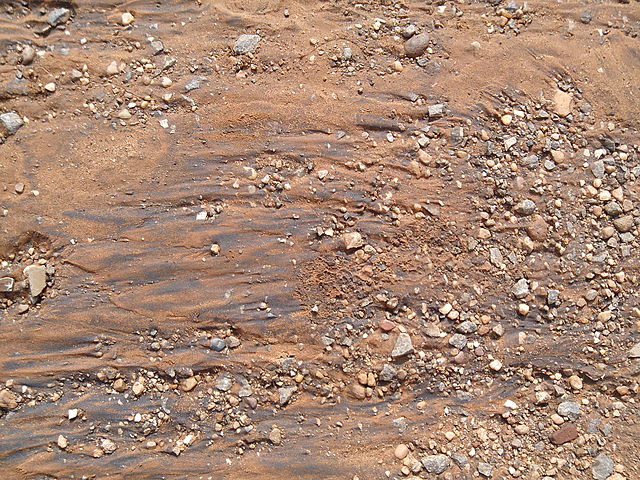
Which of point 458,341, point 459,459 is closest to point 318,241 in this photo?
point 458,341

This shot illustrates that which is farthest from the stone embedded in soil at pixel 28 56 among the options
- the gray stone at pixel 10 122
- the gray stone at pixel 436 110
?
the gray stone at pixel 436 110

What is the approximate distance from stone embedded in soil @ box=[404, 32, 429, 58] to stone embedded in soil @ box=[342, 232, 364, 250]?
1446mm

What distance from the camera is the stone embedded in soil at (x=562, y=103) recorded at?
12.6 feet

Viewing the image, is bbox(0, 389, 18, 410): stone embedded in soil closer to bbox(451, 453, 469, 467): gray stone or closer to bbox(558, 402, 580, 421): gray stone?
bbox(451, 453, 469, 467): gray stone

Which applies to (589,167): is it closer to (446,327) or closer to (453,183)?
(453,183)

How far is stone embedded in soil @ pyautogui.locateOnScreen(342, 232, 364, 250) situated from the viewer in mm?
3463

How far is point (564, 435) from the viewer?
10.9ft

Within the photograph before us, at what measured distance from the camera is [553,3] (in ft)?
13.2

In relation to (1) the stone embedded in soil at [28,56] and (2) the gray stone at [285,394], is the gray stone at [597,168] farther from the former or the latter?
(1) the stone embedded in soil at [28,56]

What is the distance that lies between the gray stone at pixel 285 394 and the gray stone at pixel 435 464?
0.91m

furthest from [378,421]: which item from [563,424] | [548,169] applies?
[548,169]

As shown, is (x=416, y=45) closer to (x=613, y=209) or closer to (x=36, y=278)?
(x=613, y=209)

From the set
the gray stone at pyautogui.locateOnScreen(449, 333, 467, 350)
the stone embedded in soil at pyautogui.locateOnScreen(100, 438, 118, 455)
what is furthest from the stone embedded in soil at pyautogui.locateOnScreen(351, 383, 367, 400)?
the stone embedded in soil at pyautogui.locateOnScreen(100, 438, 118, 455)

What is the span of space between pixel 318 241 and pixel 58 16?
8.31ft
